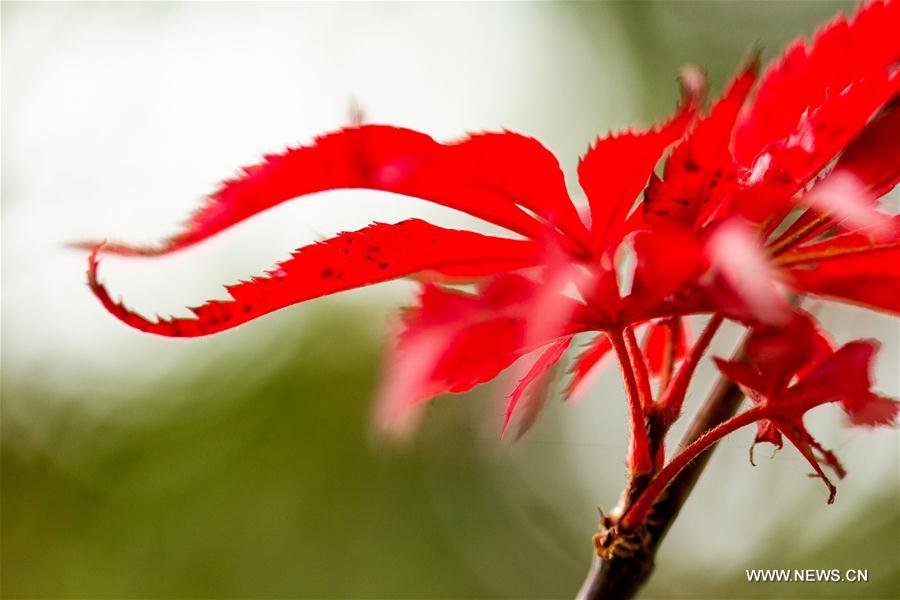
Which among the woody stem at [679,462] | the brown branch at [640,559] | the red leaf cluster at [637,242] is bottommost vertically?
the brown branch at [640,559]

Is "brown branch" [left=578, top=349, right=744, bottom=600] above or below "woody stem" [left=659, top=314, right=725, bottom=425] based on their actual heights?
below

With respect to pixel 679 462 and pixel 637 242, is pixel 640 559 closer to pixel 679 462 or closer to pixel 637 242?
pixel 679 462

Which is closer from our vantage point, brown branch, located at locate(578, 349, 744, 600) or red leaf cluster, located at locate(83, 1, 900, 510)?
red leaf cluster, located at locate(83, 1, 900, 510)

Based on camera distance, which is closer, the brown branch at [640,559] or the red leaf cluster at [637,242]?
the red leaf cluster at [637,242]

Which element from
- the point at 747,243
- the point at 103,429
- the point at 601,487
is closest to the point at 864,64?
the point at 747,243

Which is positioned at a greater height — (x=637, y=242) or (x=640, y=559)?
(x=637, y=242)

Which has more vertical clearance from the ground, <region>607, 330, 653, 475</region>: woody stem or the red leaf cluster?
the red leaf cluster

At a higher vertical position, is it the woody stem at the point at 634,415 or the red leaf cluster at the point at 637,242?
the red leaf cluster at the point at 637,242

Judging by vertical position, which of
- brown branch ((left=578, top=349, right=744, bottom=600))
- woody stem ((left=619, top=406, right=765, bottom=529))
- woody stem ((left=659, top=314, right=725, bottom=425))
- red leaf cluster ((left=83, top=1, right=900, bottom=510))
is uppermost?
red leaf cluster ((left=83, top=1, right=900, bottom=510))

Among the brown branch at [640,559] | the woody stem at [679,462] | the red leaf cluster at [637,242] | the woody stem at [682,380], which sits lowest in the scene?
the brown branch at [640,559]

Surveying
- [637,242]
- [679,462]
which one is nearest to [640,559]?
[679,462]

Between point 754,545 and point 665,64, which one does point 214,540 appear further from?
point 665,64
